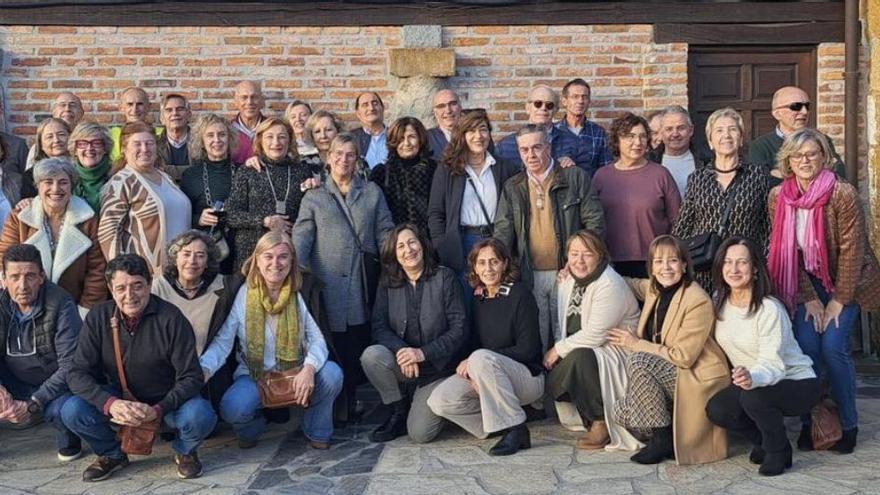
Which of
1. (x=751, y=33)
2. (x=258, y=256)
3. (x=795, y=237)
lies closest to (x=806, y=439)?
(x=795, y=237)

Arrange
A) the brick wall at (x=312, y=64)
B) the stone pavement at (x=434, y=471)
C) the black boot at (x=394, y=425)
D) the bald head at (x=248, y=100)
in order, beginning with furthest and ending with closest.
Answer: the brick wall at (x=312, y=64)
the bald head at (x=248, y=100)
the black boot at (x=394, y=425)
the stone pavement at (x=434, y=471)

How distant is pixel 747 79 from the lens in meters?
8.19

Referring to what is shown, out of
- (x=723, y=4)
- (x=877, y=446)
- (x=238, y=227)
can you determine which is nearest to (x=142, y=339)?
(x=238, y=227)

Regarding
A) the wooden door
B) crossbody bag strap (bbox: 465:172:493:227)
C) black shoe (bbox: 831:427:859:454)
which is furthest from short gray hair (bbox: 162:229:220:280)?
the wooden door

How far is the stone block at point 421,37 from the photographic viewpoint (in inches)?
314

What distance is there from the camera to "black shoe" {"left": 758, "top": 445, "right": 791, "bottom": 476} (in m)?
5.05

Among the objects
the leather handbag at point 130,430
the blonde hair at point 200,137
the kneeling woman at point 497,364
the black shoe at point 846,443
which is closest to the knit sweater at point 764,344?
the black shoe at point 846,443

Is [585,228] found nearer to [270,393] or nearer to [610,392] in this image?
[610,392]

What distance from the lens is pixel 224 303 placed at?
223 inches

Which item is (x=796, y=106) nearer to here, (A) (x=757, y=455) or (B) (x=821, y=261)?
(B) (x=821, y=261)

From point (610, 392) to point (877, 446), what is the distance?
1411 mm

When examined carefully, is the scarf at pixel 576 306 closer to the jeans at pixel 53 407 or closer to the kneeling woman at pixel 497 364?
the kneeling woman at pixel 497 364

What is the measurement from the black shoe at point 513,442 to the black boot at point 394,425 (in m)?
0.59

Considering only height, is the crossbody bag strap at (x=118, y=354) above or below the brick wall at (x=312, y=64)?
below
